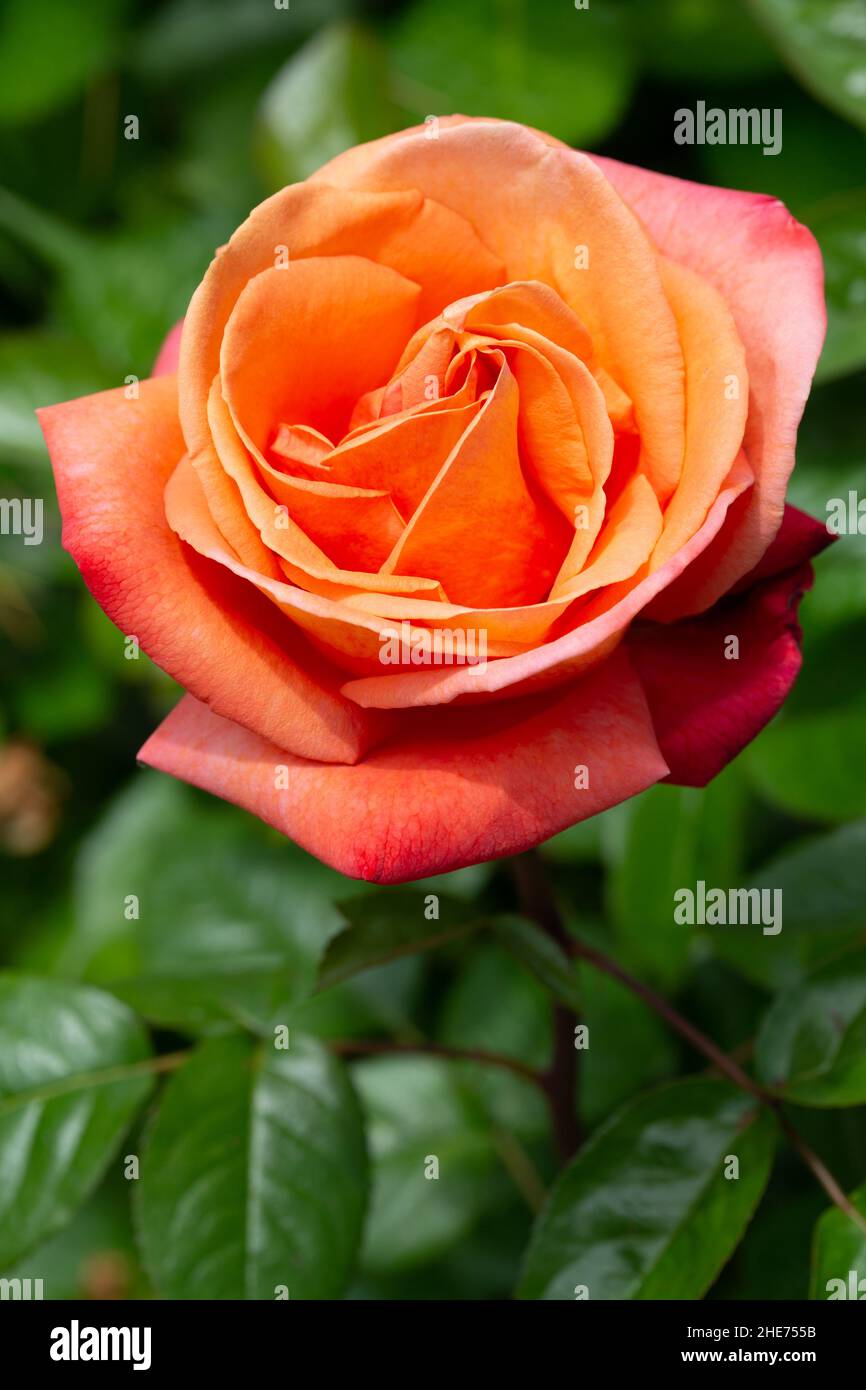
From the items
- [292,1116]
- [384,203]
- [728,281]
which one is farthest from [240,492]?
[292,1116]

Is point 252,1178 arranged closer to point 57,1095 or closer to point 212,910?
point 57,1095

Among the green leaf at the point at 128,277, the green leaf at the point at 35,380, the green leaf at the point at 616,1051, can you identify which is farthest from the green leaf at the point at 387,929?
the green leaf at the point at 128,277

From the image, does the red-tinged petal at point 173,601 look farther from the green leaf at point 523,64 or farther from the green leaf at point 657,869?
the green leaf at point 523,64

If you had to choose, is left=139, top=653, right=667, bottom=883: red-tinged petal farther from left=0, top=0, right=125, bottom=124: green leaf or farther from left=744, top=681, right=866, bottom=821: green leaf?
left=0, top=0, right=125, bottom=124: green leaf

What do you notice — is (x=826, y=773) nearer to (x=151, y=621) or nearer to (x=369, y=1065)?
(x=369, y=1065)

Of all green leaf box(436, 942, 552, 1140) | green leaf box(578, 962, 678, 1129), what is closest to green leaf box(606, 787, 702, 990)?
green leaf box(578, 962, 678, 1129)

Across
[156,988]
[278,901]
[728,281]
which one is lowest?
[156,988]

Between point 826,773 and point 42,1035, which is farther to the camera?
point 826,773
